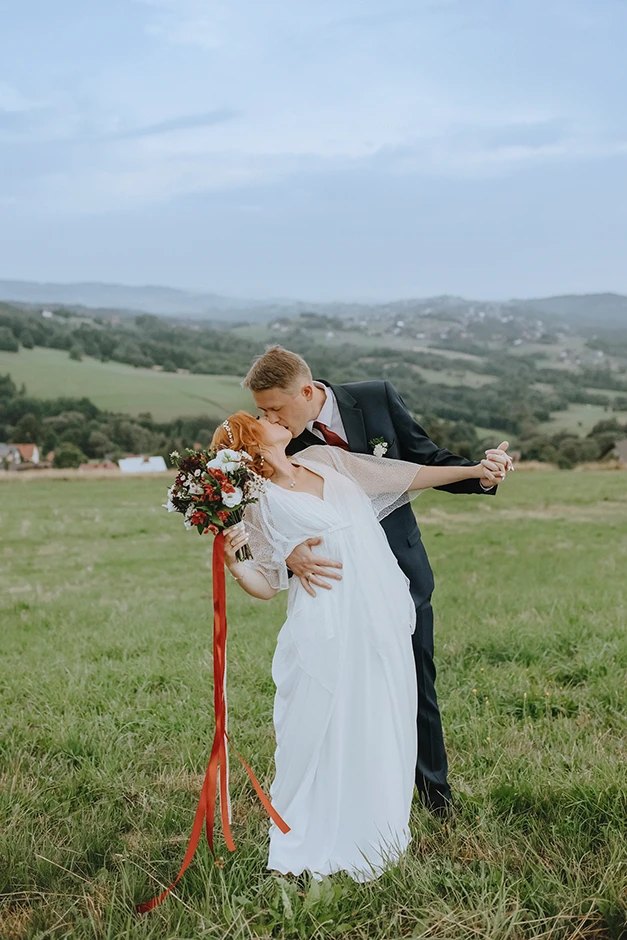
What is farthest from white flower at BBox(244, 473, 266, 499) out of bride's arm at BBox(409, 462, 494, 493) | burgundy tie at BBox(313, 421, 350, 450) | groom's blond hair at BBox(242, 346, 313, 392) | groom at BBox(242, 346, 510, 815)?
bride's arm at BBox(409, 462, 494, 493)

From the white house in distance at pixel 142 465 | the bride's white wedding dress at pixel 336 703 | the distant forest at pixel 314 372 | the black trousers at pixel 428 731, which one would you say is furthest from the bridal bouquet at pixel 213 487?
the distant forest at pixel 314 372

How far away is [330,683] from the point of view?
12.9 ft

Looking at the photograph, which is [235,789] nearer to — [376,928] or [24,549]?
[376,928]

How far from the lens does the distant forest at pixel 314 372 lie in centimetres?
4341

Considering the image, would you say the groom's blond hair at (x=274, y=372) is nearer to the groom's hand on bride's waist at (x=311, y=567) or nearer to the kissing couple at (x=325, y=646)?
the kissing couple at (x=325, y=646)

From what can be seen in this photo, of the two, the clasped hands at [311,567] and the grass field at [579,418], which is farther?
the grass field at [579,418]

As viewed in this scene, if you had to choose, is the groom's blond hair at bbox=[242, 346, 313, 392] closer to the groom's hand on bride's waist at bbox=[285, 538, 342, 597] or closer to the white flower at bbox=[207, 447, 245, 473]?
the white flower at bbox=[207, 447, 245, 473]

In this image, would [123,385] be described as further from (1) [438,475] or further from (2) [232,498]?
(2) [232,498]

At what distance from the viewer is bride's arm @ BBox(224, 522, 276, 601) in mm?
3883

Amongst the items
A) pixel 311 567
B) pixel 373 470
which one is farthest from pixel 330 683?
pixel 373 470

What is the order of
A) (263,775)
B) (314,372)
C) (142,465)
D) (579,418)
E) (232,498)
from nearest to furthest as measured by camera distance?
(232,498) → (263,775) → (142,465) → (314,372) → (579,418)

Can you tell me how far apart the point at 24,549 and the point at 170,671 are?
11.3 metres

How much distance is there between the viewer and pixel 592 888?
146 inches

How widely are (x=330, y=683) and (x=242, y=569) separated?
0.68 m
